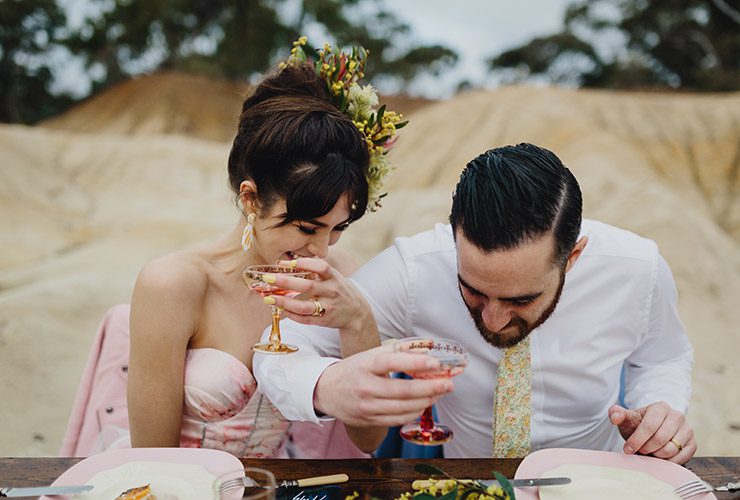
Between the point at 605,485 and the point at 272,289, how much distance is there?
3.56 feet

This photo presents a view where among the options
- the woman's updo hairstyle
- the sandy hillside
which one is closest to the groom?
the woman's updo hairstyle

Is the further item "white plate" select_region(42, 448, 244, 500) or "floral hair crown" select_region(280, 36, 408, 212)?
"floral hair crown" select_region(280, 36, 408, 212)

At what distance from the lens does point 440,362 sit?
1.43 meters

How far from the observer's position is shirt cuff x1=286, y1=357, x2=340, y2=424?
1.79 metres

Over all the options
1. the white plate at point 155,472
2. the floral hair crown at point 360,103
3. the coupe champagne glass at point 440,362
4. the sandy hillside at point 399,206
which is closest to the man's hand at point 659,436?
the coupe champagne glass at point 440,362

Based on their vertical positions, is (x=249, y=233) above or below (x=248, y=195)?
below

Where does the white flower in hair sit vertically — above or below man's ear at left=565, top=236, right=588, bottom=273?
above

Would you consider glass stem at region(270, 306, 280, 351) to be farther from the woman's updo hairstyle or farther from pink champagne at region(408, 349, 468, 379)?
pink champagne at region(408, 349, 468, 379)

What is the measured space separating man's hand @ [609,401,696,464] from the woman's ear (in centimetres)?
153

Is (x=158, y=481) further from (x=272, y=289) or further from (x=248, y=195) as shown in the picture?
(x=248, y=195)

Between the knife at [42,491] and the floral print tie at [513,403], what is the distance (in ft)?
4.29

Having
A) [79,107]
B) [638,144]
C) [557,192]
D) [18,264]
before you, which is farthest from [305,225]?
[79,107]

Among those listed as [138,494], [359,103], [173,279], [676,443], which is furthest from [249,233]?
[676,443]

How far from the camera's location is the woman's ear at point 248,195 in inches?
97.7
